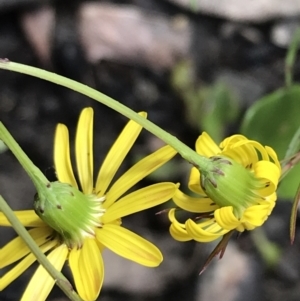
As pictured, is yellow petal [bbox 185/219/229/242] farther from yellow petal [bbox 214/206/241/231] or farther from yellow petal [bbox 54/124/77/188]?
yellow petal [bbox 54/124/77/188]

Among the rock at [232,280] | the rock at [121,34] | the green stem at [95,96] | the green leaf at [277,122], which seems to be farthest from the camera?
the rock at [121,34]

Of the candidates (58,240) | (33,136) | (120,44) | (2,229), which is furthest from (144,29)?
(58,240)

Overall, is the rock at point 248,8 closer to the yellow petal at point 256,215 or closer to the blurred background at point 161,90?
the blurred background at point 161,90

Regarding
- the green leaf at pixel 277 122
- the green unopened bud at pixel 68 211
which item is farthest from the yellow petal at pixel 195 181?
the green leaf at pixel 277 122

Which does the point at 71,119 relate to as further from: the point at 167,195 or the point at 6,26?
the point at 167,195

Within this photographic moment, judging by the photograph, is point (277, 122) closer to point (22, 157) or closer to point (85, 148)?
point (85, 148)
